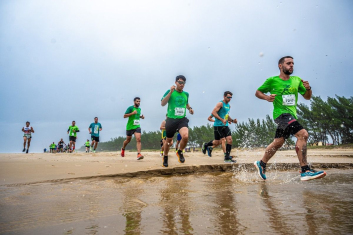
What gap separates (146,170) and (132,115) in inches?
162

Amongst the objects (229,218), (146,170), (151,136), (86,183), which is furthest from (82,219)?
(151,136)

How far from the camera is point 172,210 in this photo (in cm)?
197

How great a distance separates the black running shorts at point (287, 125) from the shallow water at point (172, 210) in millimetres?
1026

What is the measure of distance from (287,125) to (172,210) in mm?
2488

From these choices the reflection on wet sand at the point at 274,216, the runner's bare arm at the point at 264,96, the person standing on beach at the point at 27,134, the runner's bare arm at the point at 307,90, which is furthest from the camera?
the person standing on beach at the point at 27,134

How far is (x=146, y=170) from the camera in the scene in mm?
4219

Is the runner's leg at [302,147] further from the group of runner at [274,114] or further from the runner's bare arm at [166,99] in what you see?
the runner's bare arm at [166,99]

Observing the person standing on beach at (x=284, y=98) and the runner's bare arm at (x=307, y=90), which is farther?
the runner's bare arm at (x=307, y=90)

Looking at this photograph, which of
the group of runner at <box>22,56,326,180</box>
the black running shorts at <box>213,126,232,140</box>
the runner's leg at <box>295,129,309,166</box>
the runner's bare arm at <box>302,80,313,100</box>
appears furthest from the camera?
the black running shorts at <box>213,126,232,140</box>

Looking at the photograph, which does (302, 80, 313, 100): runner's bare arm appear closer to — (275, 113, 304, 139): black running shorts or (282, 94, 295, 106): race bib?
(282, 94, 295, 106): race bib

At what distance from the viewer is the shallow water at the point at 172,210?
154 centimetres

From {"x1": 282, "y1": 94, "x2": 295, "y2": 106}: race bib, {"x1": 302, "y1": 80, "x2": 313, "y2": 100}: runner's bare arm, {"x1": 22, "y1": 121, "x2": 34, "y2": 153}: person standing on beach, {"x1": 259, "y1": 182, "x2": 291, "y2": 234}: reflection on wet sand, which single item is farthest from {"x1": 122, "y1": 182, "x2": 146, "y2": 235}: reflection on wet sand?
{"x1": 22, "y1": 121, "x2": 34, "y2": 153}: person standing on beach

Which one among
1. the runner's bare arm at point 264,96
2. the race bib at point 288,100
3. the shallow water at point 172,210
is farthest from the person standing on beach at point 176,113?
the shallow water at point 172,210

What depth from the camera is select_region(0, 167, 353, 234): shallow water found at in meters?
1.54
